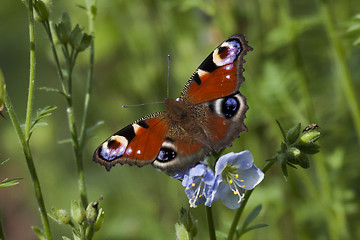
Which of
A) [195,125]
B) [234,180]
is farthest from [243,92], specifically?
[234,180]

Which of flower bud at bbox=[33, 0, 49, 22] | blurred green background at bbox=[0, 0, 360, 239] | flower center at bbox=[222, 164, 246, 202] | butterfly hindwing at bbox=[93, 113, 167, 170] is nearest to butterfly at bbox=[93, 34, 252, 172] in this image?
butterfly hindwing at bbox=[93, 113, 167, 170]

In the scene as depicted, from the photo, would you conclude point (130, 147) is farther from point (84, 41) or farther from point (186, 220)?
point (84, 41)

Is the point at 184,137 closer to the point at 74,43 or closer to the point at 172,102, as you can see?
the point at 172,102

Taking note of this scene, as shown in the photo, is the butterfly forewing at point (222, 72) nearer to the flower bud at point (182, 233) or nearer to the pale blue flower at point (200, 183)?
the pale blue flower at point (200, 183)

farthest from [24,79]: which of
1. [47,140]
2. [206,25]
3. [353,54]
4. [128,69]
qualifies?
[353,54]

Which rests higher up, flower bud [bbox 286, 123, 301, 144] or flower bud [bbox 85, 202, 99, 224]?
flower bud [bbox 286, 123, 301, 144]

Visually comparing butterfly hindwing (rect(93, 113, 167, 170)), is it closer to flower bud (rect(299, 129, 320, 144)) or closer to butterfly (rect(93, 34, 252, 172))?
butterfly (rect(93, 34, 252, 172))
